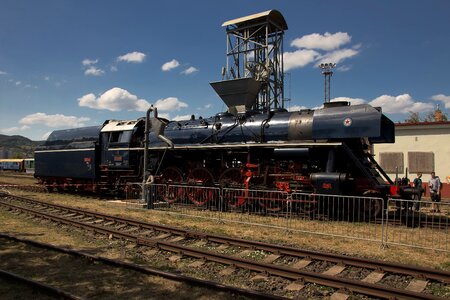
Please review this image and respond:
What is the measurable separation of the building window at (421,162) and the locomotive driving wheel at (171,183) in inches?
466

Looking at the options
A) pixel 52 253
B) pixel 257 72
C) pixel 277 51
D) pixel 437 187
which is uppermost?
→ pixel 277 51

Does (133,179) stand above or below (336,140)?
below

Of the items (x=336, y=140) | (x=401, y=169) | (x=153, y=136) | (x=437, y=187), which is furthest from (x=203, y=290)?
(x=401, y=169)

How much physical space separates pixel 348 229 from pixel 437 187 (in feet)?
22.8

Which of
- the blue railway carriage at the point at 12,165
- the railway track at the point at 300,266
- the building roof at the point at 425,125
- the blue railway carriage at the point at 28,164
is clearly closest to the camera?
the railway track at the point at 300,266

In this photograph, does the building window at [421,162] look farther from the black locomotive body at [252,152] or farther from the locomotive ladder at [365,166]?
the locomotive ladder at [365,166]

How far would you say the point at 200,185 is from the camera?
14078 millimetres

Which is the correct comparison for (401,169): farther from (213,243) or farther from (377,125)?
(213,243)

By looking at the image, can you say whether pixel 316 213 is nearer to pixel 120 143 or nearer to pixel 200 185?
pixel 200 185

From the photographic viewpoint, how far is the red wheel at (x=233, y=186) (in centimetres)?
1280

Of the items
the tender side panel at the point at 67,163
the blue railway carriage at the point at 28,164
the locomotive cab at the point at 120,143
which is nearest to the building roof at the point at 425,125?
the locomotive cab at the point at 120,143

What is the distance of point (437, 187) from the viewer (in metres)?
14.5

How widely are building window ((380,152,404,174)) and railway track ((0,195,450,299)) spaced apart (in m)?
14.2

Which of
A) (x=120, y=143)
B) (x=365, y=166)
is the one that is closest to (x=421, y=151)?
(x=365, y=166)
